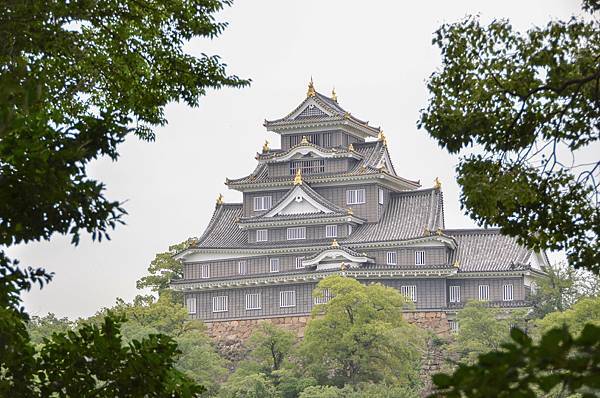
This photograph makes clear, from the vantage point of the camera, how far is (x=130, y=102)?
40.9 ft

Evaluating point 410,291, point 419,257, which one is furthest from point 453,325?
point 419,257

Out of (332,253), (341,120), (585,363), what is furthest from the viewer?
(341,120)

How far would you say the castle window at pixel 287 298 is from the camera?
5688 cm

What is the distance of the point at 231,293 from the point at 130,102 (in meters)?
45.9

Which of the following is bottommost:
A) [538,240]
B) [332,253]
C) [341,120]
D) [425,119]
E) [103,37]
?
[538,240]

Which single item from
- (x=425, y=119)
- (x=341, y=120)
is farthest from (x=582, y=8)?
(x=341, y=120)

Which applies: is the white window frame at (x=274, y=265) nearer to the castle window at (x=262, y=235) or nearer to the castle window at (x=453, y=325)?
the castle window at (x=262, y=235)

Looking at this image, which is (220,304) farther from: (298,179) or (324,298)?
(298,179)

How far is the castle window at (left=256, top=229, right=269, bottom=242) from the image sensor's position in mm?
58531

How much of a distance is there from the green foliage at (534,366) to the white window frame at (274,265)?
52709mm

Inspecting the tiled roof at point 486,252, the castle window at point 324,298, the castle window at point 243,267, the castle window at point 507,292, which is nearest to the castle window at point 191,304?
the castle window at point 243,267

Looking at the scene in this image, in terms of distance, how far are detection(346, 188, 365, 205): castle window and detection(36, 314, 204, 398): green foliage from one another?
165 ft

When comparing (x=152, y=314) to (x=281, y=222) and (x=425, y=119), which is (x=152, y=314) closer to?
(x=281, y=222)

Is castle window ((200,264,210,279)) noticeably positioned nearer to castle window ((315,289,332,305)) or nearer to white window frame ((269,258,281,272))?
white window frame ((269,258,281,272))
